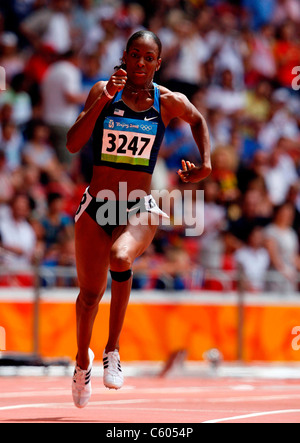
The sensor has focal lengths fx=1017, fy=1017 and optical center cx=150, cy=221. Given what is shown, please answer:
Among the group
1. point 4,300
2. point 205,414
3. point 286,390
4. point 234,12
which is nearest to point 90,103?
point 205,414

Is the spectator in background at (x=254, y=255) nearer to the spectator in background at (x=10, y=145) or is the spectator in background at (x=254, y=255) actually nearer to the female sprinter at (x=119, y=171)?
the spectator in background at (x=10, y=145)

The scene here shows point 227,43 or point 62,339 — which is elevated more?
point 227,43

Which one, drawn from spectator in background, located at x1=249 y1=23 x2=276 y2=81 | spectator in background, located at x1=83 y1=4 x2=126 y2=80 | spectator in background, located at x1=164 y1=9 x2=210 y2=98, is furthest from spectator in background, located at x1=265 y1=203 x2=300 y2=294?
spectator in background, located at x1=249 y1=23 x2=276 y2=81

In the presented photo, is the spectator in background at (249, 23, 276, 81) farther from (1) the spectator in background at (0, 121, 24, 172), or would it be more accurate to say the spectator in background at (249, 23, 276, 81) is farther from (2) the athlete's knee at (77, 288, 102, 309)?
(2) the athlete's knee at (77, 288, 102, 309)

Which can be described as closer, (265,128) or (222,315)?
(222,315)

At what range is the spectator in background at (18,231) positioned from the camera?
13.4 meters

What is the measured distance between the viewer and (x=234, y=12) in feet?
68.8

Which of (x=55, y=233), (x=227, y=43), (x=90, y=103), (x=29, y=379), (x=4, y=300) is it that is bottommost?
(x=29, y=379)

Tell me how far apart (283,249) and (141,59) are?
8.23 m

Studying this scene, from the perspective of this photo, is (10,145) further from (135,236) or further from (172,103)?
(135,236)

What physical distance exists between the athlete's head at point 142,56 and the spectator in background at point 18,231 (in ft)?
19.8

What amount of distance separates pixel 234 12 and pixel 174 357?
1020cm

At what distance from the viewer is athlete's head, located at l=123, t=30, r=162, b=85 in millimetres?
7496
